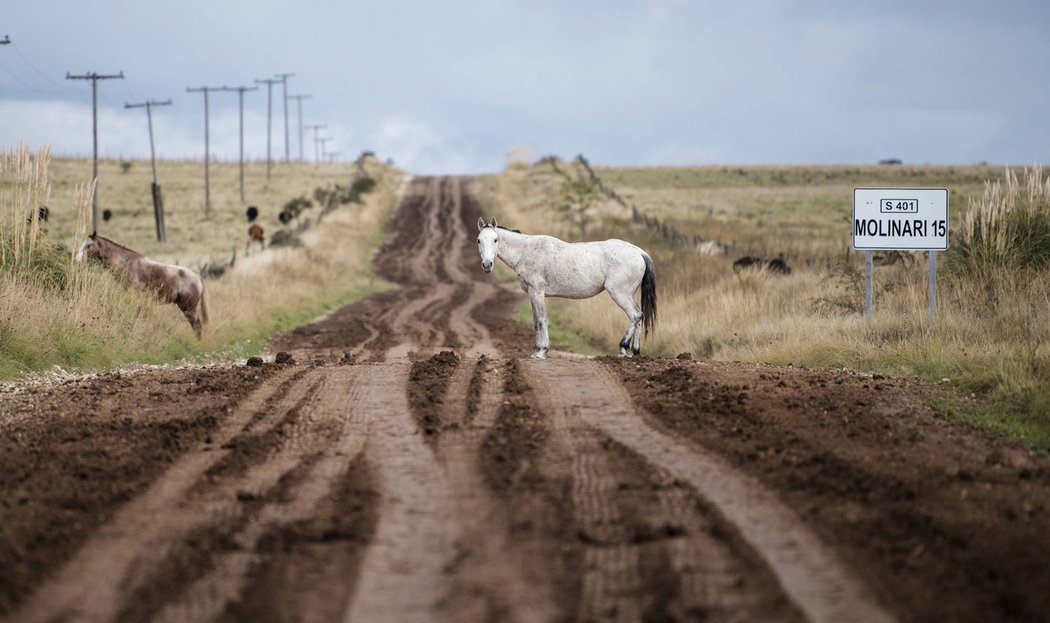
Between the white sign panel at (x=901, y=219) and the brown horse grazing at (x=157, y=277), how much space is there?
1194 centimetres

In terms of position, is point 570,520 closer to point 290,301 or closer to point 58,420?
point 58,420

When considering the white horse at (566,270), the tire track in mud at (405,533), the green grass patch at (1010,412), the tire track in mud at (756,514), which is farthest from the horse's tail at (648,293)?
the tire track in mud at (405,533)

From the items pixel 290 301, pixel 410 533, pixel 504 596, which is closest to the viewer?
pixel 504 596

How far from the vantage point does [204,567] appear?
6062mm

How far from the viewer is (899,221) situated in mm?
17766

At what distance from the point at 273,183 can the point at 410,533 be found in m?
88.3

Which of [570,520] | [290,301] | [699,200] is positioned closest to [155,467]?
[570,520]

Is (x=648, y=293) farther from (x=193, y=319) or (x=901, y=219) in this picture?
(x=193, y=319)

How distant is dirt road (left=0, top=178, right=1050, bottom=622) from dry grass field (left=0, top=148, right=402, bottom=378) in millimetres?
3964

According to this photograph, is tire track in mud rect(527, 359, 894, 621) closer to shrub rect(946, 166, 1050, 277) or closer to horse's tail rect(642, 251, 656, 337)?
horse's tail rect(642, 251, 656, 337)

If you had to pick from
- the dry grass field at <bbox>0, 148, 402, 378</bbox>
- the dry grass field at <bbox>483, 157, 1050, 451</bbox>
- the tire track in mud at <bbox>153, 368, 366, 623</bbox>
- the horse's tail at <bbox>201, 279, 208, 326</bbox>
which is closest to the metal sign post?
the dry grass field at <bbox>483, 157, 1050, 451</bbox>

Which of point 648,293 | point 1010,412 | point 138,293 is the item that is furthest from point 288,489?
point 138,293

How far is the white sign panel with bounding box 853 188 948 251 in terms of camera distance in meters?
17.5

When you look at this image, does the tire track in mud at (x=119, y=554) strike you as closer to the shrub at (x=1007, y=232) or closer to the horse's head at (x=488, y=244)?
the horse's head at (x=488, y=244)
